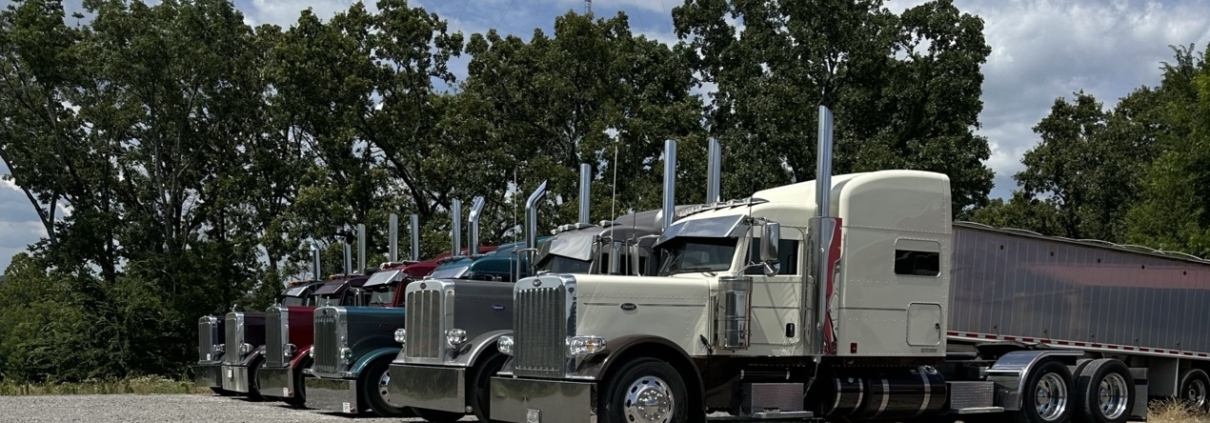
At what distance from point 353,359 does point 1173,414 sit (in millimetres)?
11520

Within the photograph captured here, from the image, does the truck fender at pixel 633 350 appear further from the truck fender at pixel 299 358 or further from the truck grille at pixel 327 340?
the truck fender at pixel 299 358

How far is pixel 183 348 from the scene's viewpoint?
36250 mm

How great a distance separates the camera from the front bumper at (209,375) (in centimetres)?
2266

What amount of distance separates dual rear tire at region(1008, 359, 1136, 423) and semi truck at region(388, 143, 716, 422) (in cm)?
462

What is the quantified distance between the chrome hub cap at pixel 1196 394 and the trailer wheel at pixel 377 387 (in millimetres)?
11738

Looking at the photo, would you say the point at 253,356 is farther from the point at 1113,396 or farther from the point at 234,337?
the point at 1113,396

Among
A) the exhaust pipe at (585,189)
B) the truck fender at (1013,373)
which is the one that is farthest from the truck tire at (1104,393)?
the exhaust pipe at (585,189)

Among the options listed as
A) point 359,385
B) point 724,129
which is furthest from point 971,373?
point 724,129

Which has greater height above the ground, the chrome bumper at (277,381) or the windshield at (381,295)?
the windshield at (381,295)

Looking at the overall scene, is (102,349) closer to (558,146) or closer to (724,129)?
(558,146)

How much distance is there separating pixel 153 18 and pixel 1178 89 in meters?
28.7

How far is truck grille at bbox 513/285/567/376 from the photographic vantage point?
11.5 meters

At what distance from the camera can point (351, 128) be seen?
36938 mm

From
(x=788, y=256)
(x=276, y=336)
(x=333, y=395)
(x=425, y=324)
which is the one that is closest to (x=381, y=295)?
(x=276, y=336)
